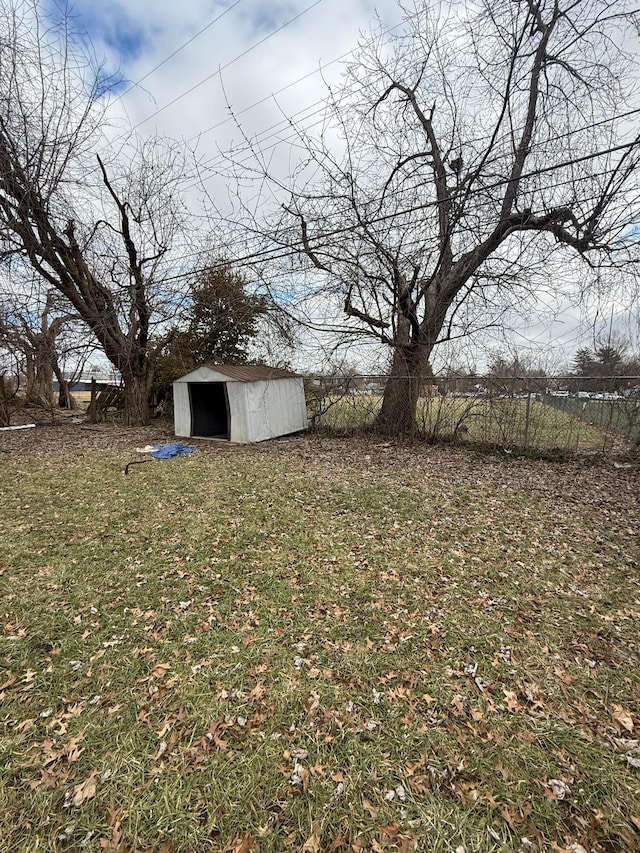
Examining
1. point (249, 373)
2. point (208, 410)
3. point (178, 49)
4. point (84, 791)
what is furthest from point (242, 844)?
point (208, 410)

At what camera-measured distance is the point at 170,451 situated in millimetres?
7387

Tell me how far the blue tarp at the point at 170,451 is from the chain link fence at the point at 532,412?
4.14 metres

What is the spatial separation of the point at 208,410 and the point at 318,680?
8.40 m

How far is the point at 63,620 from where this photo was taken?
8.11ft

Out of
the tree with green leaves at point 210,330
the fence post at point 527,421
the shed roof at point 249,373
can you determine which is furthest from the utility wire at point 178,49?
the fence post at point 527,421

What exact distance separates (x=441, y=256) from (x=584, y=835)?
319 inches

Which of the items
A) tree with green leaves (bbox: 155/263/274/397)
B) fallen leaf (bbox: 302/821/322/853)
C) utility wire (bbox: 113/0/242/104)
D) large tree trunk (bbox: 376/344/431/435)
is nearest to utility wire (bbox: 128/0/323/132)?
utility wire (bbox: 113/0/242/104)

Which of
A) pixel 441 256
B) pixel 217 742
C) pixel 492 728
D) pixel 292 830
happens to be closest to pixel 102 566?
pixel 217 742

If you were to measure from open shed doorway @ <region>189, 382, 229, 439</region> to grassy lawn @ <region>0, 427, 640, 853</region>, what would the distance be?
4.93 metres

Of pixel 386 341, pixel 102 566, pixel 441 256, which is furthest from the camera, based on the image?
pixel 386 341

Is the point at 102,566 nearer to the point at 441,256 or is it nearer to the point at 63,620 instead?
the point at 63,620

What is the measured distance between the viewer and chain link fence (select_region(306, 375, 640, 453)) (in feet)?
20.5

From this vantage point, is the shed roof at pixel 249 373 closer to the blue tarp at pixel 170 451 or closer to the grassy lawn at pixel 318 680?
the blue tarp at pixel 170 451

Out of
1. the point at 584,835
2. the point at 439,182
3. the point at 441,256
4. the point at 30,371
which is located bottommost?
the point at 584,835
